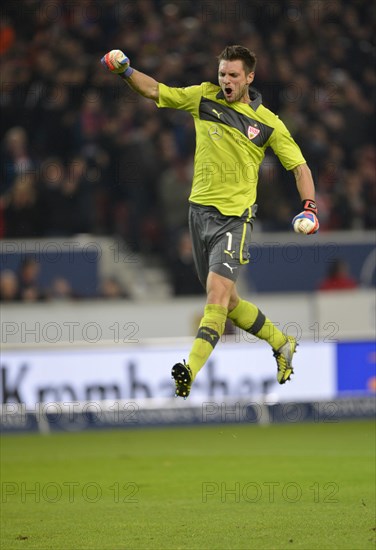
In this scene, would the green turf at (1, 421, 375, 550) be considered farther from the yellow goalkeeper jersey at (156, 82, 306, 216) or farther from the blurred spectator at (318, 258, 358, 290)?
the blurred spectator at (318, 258, 358, 290)

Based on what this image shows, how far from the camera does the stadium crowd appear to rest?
1645 centimetres

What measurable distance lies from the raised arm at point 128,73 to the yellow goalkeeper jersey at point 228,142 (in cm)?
19

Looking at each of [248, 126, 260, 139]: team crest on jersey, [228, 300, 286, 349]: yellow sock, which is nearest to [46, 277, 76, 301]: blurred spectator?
[228, 300, 286, 349]: yellow sock

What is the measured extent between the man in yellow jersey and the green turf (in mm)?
1351

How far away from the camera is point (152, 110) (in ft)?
59.3

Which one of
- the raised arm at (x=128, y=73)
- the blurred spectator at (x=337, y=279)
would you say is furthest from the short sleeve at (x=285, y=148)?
the blurred spectator at (x=337, y=279)

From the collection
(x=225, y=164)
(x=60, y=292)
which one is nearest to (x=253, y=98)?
(x=225, y=164)

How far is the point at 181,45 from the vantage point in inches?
757

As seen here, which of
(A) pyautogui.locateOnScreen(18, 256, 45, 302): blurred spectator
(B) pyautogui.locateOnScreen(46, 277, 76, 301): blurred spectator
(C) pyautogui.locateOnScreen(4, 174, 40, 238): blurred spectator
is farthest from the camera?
(C) pyautogui.locateOnScreen(4, 174, 40, 238): blurred spectator

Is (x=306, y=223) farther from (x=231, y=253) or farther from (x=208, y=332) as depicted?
(x=208, y=332)

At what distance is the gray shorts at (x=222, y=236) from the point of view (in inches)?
329

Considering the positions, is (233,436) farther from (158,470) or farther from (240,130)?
(240,130)

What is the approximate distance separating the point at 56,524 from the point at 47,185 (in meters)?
8.69

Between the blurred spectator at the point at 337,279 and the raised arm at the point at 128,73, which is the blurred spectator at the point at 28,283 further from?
the raised arm at the point at 128,73
